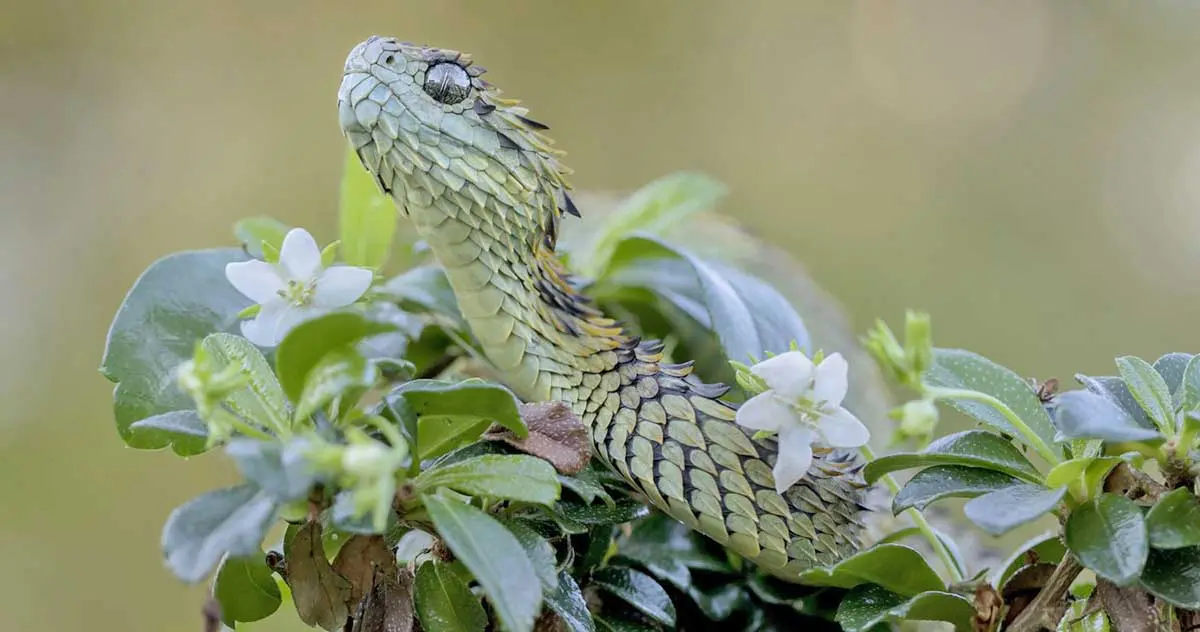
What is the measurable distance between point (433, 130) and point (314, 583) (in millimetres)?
229

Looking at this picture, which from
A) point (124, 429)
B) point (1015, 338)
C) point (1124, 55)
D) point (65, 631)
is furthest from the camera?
point (1124, 55)

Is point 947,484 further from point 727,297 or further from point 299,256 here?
point 299,256

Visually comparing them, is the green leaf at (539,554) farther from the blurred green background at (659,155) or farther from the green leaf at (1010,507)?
the blurred green background at (659,155)

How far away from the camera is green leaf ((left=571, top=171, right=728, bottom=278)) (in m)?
0.75

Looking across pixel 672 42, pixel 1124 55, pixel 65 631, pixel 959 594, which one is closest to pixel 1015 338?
pixel 1124 55

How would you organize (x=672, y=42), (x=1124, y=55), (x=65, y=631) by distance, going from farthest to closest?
(x=672, y=42), (x=1124, y=55), (x=65, y=631)

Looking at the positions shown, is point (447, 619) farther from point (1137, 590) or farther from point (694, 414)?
point (1137, 590)

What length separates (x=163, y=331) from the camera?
0.51 meters

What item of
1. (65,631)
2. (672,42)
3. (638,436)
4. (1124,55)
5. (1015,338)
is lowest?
(65,631)

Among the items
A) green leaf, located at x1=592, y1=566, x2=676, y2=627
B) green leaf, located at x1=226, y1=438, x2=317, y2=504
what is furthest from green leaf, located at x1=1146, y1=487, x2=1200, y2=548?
green leaf, located at x1=226, y1=438, x2=317, y2=504

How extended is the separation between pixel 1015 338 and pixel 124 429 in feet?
5.56

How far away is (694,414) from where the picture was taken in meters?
0.50

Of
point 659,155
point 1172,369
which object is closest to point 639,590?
point 1172,369

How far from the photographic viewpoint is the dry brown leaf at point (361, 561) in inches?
16.5
